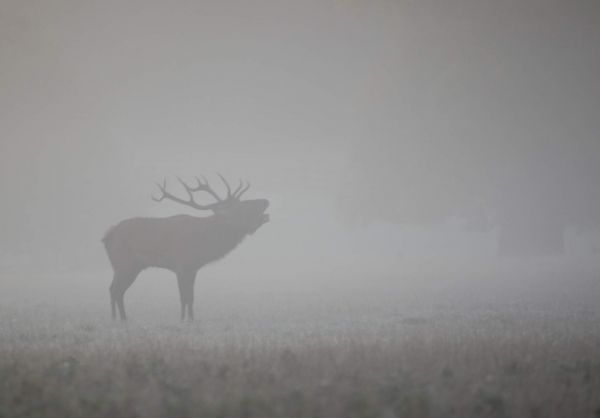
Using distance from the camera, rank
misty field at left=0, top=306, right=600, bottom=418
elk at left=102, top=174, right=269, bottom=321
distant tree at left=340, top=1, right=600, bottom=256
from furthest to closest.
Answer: distant tree at left=340, top=1, right=600, bottom=256
elk at left=102, top=174, right=269, bottom=321
misty field at left=0, top=306, right=600, bottom=418

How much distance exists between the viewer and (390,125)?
4388 cm

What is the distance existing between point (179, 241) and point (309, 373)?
30.1ft

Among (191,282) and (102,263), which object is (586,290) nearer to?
(191,282)

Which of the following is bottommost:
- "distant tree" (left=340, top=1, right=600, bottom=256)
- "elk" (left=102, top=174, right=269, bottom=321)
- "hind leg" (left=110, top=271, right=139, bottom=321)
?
"hind leg" (left=110, top=271, right=139, bottom=321)

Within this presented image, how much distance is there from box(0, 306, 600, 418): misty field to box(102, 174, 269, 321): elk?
3634 millimetres

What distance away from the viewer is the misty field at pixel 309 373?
16.1 feet

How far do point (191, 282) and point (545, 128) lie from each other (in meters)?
32.7

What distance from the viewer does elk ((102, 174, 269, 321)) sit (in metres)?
14.8

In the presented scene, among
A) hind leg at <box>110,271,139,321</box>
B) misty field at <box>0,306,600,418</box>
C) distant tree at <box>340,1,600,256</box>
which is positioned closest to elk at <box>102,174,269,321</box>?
hind leg at <box>110,271,139,321</box>

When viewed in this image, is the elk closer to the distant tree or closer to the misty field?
the misty field

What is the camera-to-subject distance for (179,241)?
14836mm

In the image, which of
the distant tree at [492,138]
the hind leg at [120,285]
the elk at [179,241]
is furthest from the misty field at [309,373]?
the distant tree at [492,138]

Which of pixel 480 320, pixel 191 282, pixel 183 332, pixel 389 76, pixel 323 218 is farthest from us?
→ pixel 323 218

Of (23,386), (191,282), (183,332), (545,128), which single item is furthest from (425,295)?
(545,128)
